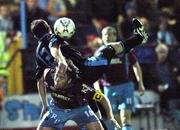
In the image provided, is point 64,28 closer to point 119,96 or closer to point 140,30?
point 140,30

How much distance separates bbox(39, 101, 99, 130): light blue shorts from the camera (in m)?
11.3

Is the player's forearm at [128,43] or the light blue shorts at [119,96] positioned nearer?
the player's forearm at [128,43]

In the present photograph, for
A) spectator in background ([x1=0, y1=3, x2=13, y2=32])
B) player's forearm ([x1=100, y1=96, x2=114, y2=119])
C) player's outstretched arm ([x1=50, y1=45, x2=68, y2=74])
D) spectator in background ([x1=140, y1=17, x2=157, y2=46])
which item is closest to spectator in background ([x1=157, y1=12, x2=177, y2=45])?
spectator in background ([x1=140, y1=17, x2=157, y2=46])

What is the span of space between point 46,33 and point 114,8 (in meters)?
7.59

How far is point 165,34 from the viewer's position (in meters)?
18.4

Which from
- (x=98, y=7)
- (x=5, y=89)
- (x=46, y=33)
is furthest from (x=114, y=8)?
(x=46, y=33)

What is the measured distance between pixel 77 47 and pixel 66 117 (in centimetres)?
580

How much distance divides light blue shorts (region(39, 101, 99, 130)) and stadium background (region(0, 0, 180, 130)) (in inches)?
210

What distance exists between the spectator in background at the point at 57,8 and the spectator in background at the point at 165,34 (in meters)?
2.39

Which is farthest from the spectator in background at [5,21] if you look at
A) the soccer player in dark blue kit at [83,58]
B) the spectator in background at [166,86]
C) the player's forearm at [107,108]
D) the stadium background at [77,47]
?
the player's forearm at [107,108]

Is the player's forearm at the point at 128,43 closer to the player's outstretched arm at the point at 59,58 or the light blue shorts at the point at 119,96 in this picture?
the player's outstretched arm at the point at 59,58

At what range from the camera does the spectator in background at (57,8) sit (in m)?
18.5

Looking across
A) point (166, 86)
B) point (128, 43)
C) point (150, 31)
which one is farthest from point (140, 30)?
point (150, 31)

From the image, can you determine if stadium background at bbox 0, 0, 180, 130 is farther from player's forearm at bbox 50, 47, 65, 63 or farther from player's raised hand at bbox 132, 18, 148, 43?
player's forearm at bbox 50, 47, 65, 63
